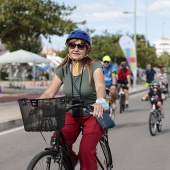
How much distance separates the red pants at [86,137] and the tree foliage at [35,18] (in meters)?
18.1

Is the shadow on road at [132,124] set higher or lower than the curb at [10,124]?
lower

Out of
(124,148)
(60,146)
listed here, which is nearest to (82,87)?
(60,146)

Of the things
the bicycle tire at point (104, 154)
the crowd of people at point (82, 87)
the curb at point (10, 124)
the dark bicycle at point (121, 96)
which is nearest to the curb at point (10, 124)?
the curb at point (10, 124)

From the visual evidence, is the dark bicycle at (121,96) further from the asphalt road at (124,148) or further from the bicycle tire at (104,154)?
the bicycle tire at (104,154)

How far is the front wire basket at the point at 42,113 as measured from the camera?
11.8ft

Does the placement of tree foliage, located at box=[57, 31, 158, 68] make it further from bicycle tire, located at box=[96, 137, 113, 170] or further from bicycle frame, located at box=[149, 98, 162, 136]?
bicycle tire, located at box=[96, 137, 113, 170]

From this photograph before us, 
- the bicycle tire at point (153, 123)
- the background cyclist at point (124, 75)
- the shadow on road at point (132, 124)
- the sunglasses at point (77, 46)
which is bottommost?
the shadow on road at point (132, 124)

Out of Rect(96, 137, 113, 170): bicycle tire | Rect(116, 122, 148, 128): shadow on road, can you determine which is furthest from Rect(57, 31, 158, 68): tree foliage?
Rect(96, 137, 113, 170): bicycle tire

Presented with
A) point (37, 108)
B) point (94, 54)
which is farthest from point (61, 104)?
point (94, 54)

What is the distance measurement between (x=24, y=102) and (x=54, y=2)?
2089cm

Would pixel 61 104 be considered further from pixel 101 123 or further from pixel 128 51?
pixel 128 51

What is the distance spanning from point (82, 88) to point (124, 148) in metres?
4.13

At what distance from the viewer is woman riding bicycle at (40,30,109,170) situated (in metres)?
4.03

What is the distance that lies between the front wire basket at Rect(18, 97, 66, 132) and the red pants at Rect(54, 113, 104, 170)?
497 mm
